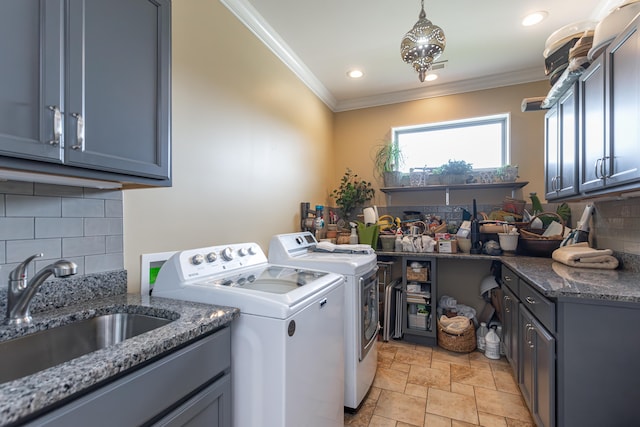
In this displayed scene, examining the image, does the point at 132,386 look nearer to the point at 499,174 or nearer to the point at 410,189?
the point at 410,189

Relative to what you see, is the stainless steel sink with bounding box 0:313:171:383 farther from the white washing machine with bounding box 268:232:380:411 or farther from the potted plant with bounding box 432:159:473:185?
the potted plant with bounding box 432:159:473:185

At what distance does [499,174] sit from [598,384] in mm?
2174

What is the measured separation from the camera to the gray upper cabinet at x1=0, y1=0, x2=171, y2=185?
30.8 inches

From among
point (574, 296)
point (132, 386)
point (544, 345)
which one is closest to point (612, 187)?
point (574, 296)

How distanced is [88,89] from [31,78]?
0.46 ft

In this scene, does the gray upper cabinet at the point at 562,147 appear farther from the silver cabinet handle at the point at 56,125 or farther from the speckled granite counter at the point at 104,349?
the silver cabinet handle at the point at 56,125

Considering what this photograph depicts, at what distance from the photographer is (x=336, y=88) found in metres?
3.40

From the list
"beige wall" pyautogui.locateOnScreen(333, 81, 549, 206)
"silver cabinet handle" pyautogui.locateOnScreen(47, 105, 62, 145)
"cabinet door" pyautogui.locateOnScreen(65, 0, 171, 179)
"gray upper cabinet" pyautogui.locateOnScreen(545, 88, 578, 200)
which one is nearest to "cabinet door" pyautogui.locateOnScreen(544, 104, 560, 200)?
"gray upper cabinet" pyautogui.locateOnScreen(545, 88, 578, 200)

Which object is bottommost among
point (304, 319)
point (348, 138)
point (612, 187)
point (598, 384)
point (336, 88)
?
point (598, 384)

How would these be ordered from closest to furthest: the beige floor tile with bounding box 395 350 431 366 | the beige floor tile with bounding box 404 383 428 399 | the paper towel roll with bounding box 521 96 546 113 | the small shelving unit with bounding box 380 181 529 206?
1. the beige floor tile with bounding box 404 383 428 399
2. the paper towel roll with bounding box 521 96 546 113
3. the beige floor tile with bounding box 395 350 431 366
4. the small shelving unit with bounding box 380 181 529 206

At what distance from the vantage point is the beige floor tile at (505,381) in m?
2.16

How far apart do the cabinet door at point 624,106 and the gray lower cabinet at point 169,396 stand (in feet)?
6.20

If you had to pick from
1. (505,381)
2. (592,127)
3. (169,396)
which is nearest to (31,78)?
(169,396)

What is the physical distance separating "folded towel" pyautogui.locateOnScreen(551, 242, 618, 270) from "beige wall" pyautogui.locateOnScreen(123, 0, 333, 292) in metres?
2.09
